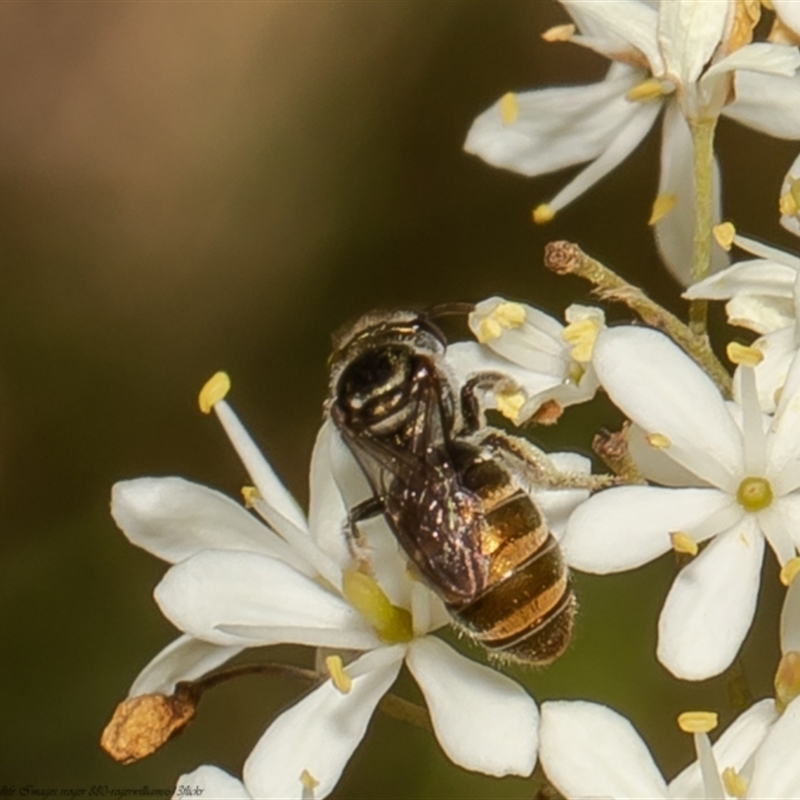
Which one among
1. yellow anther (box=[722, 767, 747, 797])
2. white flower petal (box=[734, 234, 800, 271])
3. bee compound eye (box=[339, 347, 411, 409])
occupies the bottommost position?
yellow anther (box=[722, 767, 747, 797])

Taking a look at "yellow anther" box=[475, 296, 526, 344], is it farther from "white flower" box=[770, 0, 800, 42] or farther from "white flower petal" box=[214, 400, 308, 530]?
"white flower" box=[770, 0, 800, 42]

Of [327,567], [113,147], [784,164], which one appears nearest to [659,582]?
[784,164]

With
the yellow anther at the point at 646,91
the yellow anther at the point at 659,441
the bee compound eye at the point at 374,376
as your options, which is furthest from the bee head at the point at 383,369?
the yellow anther at the point at 646,91

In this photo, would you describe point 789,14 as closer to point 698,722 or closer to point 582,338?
point 582,338

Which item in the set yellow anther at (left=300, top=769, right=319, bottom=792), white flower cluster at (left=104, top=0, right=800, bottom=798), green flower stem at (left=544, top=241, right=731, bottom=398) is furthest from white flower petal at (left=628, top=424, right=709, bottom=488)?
yellow anther at (left=300, top=769, right=319, bottom=792)

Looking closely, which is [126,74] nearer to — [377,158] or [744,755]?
[377,158]

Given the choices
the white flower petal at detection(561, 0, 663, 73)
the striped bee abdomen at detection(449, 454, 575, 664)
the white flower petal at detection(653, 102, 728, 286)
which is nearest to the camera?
the striped bee abdomen at detection(449, 454, 575, 664)

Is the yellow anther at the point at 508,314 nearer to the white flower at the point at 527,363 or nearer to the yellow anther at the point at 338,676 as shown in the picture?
the white flower at the point at 527,363
